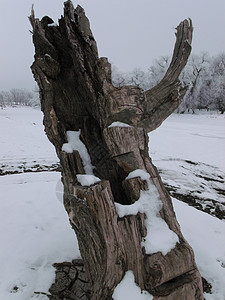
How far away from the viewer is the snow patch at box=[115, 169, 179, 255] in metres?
1.61

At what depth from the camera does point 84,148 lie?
6.57 ft

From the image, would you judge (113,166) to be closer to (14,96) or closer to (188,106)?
(188,106)

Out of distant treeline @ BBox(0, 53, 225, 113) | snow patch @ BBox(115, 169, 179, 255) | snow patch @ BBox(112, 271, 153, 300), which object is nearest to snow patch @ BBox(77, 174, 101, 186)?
snow patch @ BBox(115, 169, 179, 255)

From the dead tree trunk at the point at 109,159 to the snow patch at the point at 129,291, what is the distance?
4 cm

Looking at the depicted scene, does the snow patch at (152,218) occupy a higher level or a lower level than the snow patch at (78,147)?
lower

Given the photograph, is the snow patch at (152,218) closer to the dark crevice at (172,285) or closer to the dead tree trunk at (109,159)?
the dead tree trunk at (109,159)

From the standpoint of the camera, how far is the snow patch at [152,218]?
5.29 feet

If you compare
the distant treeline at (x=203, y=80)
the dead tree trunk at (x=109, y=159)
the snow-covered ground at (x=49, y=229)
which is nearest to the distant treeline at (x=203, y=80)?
the distant treeline at (x=203, y=80)

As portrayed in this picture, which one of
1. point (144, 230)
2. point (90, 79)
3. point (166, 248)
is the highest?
point (90, 79)

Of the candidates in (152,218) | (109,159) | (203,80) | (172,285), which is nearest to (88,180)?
(109,159)

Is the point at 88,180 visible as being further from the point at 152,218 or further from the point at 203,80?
the point at 203,80

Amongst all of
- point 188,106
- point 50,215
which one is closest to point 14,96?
point 188,106

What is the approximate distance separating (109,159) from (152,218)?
0.68 metres

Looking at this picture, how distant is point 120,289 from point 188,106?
98.9ft
